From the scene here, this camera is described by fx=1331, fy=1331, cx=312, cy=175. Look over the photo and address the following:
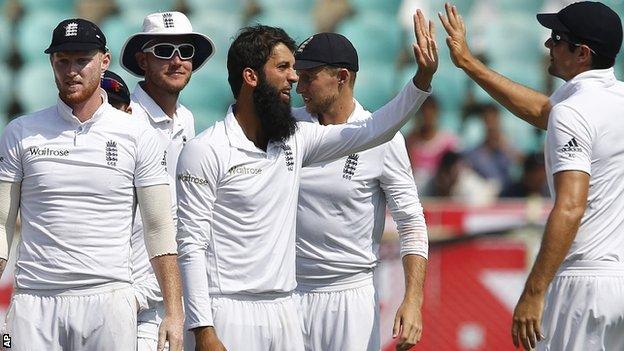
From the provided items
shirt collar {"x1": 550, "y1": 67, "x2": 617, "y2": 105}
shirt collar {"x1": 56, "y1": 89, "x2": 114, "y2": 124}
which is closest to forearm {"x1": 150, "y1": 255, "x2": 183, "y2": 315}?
shirt collar {"x1": 56, "y1": 89, "x2": 114, "y2": 124}

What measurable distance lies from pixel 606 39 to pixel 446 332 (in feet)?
15.1

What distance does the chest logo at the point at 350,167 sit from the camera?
6.61 m

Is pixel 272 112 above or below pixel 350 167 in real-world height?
above

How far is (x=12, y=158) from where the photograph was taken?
5.70 metres

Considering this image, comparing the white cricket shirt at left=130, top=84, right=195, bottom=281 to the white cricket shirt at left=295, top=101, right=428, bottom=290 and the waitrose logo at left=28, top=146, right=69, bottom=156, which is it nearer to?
the white cricket shirt at left=295, top=101, right=428, bottom=290

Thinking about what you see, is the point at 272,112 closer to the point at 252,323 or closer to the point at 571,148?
the point at 252,323

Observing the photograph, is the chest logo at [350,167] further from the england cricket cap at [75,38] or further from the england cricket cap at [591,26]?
the england cricket cap at [75,38]

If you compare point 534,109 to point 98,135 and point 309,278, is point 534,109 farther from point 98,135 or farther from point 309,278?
point 98,135

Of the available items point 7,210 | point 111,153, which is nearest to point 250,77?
point 111,153

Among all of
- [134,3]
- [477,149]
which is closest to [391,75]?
[477,149]

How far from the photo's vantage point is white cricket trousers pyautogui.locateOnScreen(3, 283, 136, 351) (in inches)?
225

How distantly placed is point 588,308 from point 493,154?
5.90 m

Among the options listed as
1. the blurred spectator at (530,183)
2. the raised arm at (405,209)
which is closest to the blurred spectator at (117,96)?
the raised arm at (405,209)

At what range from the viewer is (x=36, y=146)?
571 cm
